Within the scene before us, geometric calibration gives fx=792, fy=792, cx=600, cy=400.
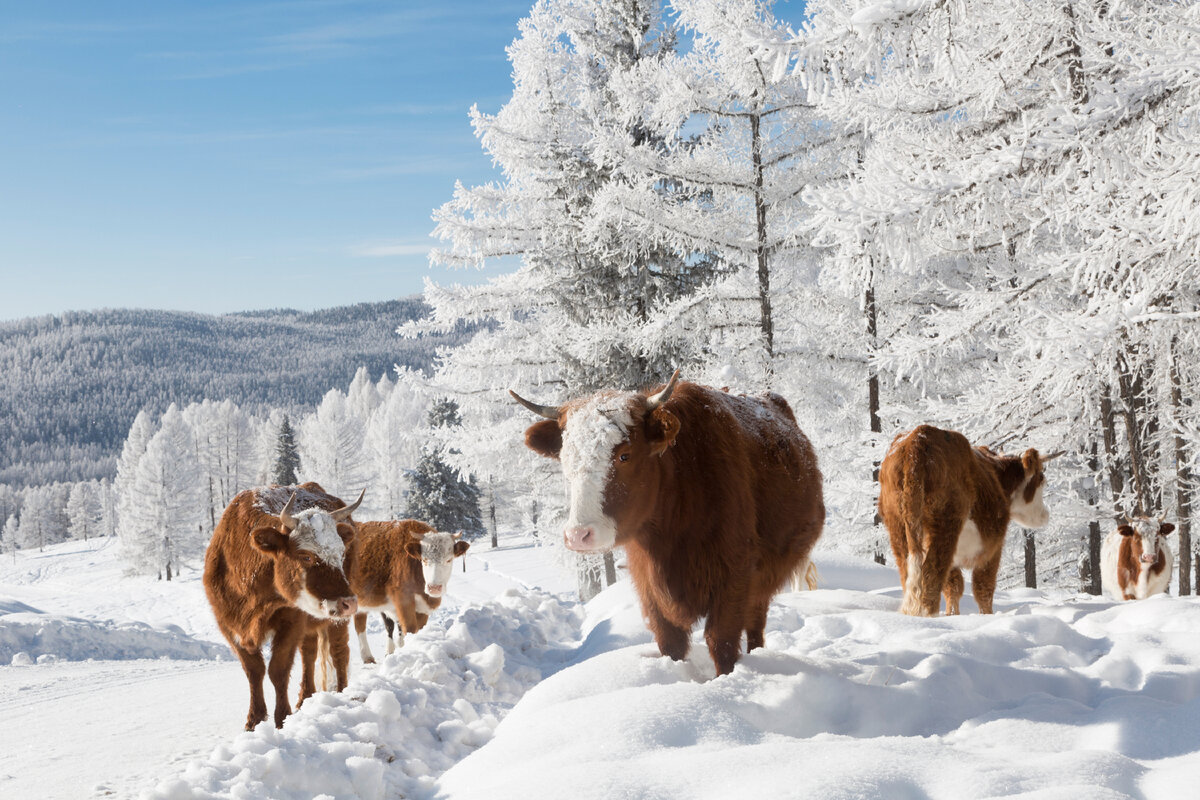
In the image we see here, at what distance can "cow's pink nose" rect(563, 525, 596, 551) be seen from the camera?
3.33m

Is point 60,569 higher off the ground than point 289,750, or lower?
lower

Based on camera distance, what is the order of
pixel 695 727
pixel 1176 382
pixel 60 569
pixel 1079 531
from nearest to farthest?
pixel 695 727
pixel 1176 382
pixel 1079 531
pixel 60 569

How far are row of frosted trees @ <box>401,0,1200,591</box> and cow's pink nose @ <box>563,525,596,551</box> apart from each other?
8.57 ft

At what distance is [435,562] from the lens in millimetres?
9258

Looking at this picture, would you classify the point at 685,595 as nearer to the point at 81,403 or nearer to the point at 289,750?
the point at 289,750

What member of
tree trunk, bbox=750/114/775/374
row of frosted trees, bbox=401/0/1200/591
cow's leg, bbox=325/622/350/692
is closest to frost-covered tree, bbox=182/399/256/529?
row of frosted trees, bbox=401/0/1200/591

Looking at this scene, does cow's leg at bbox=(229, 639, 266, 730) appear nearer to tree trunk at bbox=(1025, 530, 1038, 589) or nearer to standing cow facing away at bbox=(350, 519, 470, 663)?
standing cow facing away at bbox=(350, 519, 470, 663)

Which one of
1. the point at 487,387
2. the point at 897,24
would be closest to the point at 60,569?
the point at 487,387

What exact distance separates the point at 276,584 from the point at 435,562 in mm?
4071

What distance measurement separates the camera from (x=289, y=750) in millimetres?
3480

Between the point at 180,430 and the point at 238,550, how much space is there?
2032 inches

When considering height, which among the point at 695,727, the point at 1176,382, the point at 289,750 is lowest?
the point at 289,750

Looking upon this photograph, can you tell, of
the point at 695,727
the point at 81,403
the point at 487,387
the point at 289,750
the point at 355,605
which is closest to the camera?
the point at 695,727

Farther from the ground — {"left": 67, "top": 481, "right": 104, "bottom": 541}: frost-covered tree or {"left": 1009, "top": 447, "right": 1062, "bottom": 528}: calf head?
{"left": 1009, "top": 447, "right": 1062, "bottom": 528}: calf head
